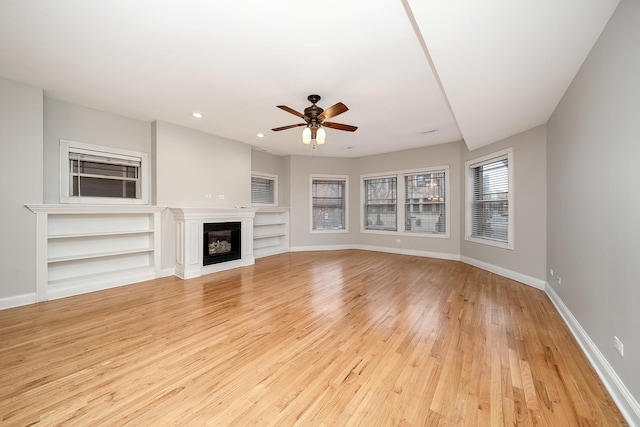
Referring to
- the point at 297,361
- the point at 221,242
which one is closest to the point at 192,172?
the point at 221,242

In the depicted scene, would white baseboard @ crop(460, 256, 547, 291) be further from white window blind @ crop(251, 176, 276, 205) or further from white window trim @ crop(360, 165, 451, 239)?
white window blind @ crop(251, 176, 276, 205)

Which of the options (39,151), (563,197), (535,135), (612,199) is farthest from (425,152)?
(39,151)

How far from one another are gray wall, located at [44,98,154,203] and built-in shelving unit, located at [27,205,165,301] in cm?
48

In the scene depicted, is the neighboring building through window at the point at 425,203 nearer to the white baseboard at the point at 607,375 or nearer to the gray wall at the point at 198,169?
the white baseboard at the point at 607,375

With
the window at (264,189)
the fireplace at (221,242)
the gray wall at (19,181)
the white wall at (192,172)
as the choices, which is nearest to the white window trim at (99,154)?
the white wall at (192,172)

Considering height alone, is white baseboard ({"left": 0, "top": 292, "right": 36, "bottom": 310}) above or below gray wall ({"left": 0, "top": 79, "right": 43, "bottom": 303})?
below

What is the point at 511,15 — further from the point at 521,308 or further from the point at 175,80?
the point at 175,80

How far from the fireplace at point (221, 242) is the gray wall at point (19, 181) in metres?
2.17

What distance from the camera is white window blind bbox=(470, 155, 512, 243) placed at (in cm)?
443

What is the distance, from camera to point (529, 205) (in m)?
3.83

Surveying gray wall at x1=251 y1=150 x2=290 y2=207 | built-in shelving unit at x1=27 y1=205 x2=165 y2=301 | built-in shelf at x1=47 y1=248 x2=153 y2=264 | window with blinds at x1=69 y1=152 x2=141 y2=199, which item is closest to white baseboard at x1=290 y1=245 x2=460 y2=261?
gray wall at x1=251 y1=150 x2=290 y2=207

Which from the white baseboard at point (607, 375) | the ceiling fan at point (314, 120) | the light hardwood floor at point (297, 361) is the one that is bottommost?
the light hardwood floor at point (297, 361)

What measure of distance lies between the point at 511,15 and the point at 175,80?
3351 millimetres

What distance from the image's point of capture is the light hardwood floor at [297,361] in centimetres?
145
